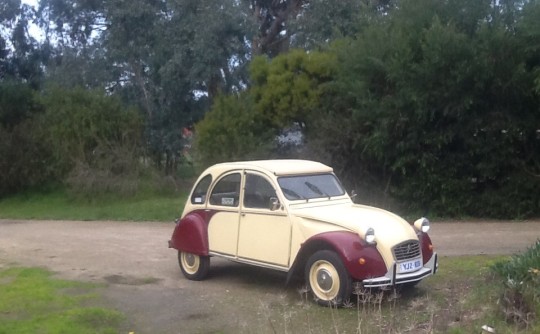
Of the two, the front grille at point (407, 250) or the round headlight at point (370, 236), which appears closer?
the round headlight at point (370, 236)

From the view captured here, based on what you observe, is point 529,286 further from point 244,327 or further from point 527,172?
point 527,172

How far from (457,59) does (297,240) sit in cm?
851

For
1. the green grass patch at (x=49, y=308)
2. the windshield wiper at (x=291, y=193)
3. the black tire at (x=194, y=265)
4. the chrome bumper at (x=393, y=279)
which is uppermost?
the windshield wiper at (x=291, y=193)

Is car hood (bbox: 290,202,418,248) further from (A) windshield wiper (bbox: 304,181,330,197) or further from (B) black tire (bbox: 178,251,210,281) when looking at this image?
(B) black tire (bbox: 178,251,210,281)

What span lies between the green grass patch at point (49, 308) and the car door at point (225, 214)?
1.82 m

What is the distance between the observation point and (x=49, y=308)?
406 inches

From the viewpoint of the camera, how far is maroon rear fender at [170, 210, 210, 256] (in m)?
11.7

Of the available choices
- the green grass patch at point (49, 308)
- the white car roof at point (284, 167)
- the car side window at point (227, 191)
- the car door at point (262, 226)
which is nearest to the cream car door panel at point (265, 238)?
the car door at point (262, 226)

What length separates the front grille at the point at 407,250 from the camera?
391 inches

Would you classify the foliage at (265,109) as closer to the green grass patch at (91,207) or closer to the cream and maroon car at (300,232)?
the green grass patch at (91,207)

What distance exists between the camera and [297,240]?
10414mm

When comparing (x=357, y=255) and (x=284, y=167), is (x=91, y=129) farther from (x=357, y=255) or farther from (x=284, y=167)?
(x=357, y=255)

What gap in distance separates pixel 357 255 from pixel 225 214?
2476mm

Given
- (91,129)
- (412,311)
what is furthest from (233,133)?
(412,311)
